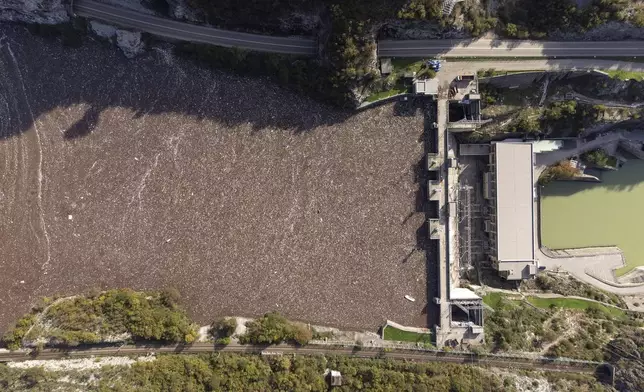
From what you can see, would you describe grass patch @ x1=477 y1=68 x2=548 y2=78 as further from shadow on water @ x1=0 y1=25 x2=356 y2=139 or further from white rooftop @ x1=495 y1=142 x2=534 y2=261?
shadow on water @ x1=0 y1=25 x2=356 y2=139

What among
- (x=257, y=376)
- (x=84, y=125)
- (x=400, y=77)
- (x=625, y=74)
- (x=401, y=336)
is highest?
(x=625, y=74)

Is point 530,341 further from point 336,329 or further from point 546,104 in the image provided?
point 546,104

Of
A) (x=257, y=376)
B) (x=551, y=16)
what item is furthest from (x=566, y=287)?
(x=257, y=376)

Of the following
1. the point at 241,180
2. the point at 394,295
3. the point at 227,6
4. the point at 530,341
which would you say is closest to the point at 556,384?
the point at 530,341

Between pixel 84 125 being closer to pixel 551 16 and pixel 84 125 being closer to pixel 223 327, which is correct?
pixel 223 327

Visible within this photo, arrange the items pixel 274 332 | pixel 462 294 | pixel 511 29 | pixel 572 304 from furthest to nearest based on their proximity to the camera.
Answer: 1. pixel 572 304
2. pixel 462 294
3. pixel 511 29
4. pixel 274 332
